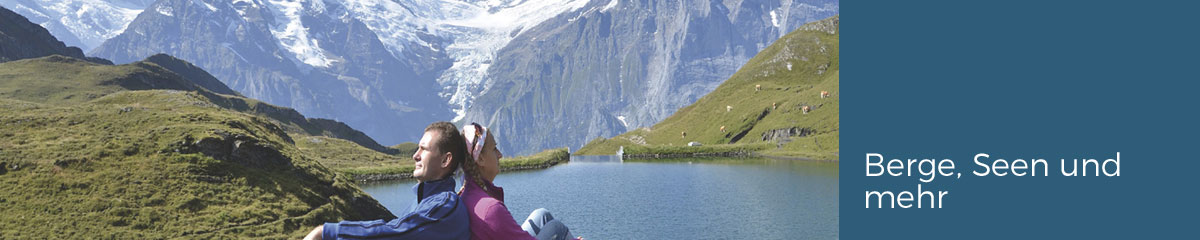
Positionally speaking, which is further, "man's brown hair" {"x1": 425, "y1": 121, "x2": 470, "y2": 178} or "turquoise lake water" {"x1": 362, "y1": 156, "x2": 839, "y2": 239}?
"turquoise lake water" {"x1": 362, "y1": 156, "x2": 839, "y2": 239}

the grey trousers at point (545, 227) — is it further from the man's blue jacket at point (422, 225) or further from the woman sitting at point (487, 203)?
the man's blue jacket at point (422, 225)

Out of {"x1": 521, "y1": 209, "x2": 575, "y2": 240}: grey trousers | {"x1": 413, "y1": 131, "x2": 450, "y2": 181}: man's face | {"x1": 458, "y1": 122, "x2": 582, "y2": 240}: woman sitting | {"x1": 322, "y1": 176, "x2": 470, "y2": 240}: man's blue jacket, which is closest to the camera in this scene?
{"x1": 322, "y1": 176, "x2": 470, "y2": 240}: man's blue jacket

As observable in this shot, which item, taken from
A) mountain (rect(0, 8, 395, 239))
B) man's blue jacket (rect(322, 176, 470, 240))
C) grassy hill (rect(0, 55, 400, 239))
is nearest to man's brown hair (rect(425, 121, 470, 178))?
man's blue jacket (rect(322, 176, 470, 240))

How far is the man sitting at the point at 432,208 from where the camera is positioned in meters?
8.00

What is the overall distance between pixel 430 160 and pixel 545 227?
1.40 m

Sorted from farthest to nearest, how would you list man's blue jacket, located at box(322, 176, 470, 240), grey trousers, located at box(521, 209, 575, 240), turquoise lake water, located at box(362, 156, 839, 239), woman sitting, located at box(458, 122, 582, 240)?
turquoise lake water, located at box(362, 156, 839, 239), grey trousers, located at box(521, 209, 575, 240), woman sitting, located at box(458, 122, 582, 240), man's blue jacket, located at box(322, 176, 470, 240)

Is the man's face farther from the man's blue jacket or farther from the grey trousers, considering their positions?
the grey trousers

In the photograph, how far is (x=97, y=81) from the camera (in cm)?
15175

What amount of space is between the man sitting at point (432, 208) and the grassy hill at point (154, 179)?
108ft

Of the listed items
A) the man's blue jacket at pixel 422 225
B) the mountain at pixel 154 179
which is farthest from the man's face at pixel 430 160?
the mountain at pixel 154 179

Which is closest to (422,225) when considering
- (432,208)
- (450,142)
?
(432,208)

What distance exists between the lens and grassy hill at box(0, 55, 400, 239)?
37625mm

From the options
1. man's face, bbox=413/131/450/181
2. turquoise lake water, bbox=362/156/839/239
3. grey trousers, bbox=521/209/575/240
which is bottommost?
turquoise lake water, bbox=362/156/839/239

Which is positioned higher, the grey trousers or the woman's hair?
the woman's hair
